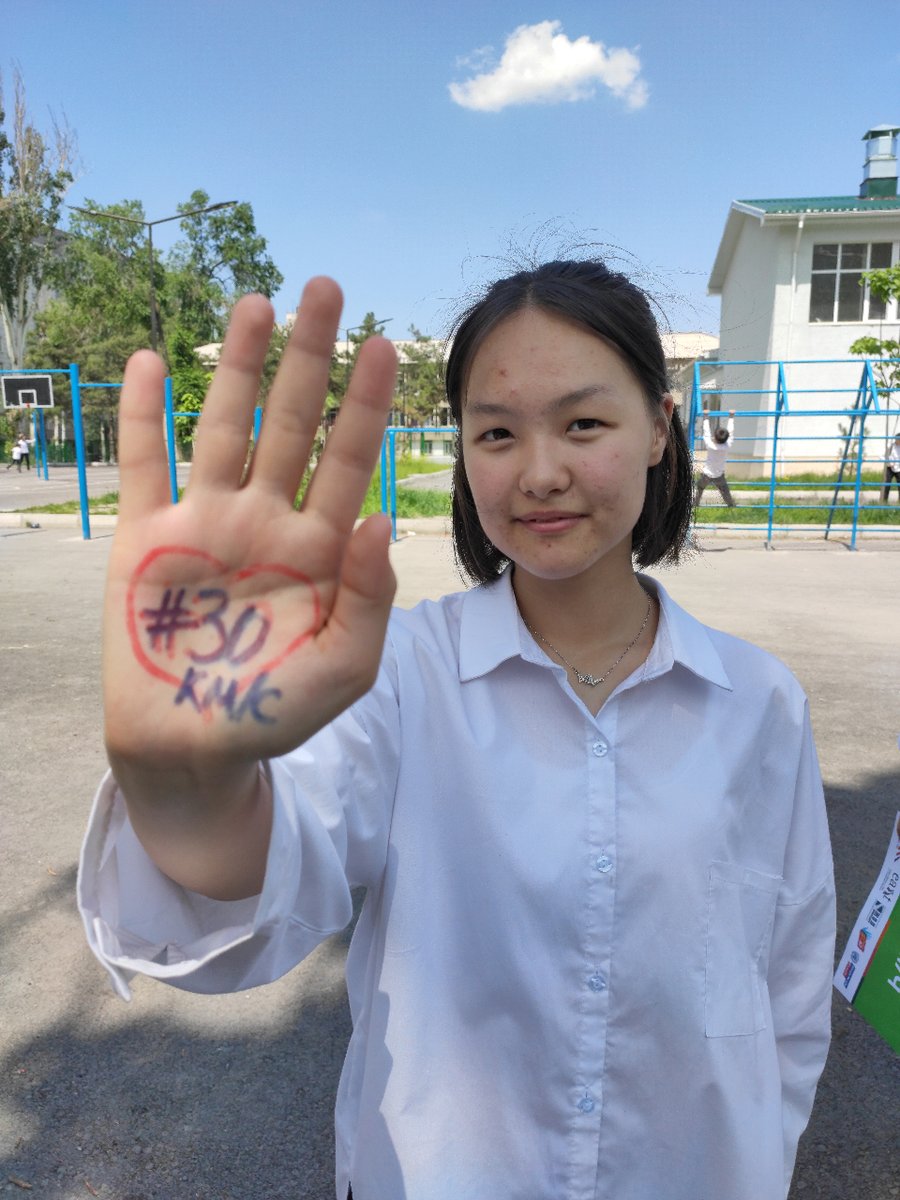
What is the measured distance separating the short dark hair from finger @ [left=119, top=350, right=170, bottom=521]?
62 cm

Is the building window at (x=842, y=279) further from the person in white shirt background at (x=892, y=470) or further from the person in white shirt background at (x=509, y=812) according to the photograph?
the person in white shirt background at (x=509, y=812)

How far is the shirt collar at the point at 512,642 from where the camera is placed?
1268 millimetres

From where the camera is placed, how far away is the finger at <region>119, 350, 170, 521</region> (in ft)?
2.74

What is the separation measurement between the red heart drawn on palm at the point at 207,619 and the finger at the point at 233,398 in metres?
0.08

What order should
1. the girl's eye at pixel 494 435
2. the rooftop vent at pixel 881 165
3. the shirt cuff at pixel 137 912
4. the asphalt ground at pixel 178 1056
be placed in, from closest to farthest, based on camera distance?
1. the shirt cuff at pixel 137 912
2. the girl's eye at pixel 494 435
3. the asphalt ground at pixel 178 1056
4. the rooftop vent at pixel 881 165

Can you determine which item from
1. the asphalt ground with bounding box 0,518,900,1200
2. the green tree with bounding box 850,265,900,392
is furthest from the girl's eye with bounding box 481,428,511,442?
the green tree with bounding box 850,265,900,392

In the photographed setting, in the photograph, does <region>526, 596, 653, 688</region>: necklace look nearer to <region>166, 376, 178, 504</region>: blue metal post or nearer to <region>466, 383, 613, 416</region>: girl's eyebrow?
<region>466, 383, 613, 416</region>: girl's eyebrow

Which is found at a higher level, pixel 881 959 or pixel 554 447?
pixel 554 447

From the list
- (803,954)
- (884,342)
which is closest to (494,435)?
(803,954)

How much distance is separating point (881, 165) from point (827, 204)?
2.80 m

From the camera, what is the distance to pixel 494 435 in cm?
130

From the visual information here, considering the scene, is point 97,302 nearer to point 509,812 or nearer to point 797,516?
point 797,516

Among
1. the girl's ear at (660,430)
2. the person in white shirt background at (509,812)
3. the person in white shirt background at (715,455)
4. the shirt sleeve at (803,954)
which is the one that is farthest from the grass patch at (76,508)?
the shirt sleeve at (803,954)

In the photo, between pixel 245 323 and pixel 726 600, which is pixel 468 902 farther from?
pixel 726 600
